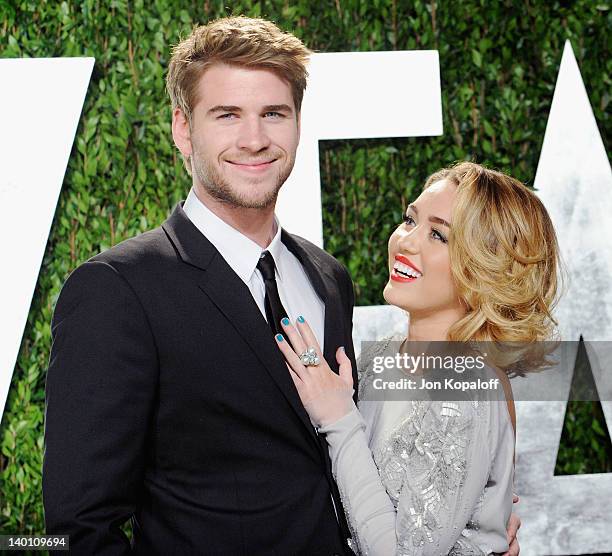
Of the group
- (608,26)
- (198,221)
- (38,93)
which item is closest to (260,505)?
(198,221)

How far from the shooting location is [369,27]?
336cm

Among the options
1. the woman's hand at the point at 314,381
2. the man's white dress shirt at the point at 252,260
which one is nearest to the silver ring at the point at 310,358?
the woman's hand at the point at 314,381

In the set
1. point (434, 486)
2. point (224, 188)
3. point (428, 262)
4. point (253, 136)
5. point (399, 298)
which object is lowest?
point (434, 486)

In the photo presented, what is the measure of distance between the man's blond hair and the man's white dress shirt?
0.83ft

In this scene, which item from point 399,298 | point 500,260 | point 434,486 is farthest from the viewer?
point 399,298

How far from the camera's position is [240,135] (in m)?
1.90

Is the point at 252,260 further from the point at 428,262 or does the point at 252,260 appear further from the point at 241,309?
Result: the point at 428,262

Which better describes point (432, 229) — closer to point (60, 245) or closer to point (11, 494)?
point (60, 245)

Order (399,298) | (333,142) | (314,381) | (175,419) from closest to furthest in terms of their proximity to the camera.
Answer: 1. (175,419)
2. (314,381)
3. (399,298)
4. (333,142)

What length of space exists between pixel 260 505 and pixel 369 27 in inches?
89.5

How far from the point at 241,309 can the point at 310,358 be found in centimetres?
22

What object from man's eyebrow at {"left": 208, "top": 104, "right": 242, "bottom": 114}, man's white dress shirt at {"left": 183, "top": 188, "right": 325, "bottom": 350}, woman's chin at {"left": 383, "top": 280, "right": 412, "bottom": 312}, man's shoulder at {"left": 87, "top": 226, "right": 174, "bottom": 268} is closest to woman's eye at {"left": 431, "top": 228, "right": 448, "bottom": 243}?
woman's chin at {"left": 383, "top": 280, "right": 412, "bottom": 312}

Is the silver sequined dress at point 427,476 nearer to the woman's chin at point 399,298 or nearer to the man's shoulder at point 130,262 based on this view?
the woman's chin at point 399,298

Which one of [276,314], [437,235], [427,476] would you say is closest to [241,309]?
[276,314]
